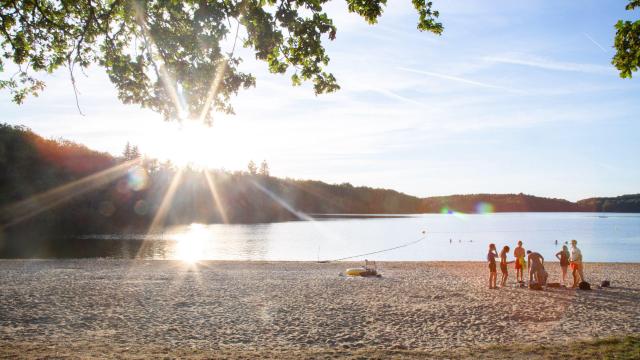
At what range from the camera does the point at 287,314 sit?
17281 millimetres

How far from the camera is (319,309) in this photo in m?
18.2

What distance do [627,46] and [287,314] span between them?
13.2 m

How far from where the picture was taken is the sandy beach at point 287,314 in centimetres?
1280

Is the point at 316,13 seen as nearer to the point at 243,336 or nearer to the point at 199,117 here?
the point at 199,117

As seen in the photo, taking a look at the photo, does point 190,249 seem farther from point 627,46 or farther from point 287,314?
point 627,46

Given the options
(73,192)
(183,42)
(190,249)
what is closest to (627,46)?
(183,42)

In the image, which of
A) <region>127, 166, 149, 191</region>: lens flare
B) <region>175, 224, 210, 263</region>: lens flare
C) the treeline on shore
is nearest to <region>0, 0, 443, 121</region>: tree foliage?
<region>175, 224, 210, 263</region>: lens flare

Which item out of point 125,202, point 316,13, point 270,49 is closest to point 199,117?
point 270,49

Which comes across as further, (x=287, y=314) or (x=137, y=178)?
(x=137, y=178)

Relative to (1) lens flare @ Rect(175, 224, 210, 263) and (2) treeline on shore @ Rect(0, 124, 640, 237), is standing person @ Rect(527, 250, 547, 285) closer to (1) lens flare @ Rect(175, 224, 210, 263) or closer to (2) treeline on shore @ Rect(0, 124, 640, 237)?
(1) lens flare @ Rect(175, 224, 210, 263)

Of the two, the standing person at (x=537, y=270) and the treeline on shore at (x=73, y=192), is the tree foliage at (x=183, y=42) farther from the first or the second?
Result: the treeline on shore at (x=73, y=192)

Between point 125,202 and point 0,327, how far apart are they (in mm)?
114812

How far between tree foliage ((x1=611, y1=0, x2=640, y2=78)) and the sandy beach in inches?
290

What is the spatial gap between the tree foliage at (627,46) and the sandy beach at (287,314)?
737 cm
